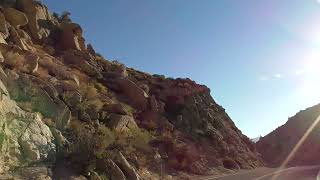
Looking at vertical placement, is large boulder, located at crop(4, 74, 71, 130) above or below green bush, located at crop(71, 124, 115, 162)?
above

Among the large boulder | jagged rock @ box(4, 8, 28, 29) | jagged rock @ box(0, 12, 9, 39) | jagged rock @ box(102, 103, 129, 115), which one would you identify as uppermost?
jagged rock @ box(4, 8, 28, 29)

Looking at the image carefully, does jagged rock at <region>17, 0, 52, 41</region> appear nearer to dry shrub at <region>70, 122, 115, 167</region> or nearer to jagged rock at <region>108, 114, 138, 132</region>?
jagged rock at <region>108, 114, 138, 132</region>

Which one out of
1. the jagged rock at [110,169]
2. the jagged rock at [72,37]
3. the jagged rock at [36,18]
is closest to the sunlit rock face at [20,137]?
the jagged rock at [110,169]

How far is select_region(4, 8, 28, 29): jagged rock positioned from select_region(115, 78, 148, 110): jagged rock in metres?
8.87

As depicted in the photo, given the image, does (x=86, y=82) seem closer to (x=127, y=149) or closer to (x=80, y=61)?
(x=80, y=61)

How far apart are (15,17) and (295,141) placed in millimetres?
77700

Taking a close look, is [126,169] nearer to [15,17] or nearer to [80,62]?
[15,17]

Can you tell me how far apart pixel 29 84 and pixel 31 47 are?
38.7 ft

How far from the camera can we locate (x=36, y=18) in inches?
1531

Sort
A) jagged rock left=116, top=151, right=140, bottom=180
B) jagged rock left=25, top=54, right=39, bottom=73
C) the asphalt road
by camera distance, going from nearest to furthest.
Result: 1. jagged rock left=116, top=151, right=140, bottom=180
2. jagged rock left=25, top=54, right=39, bottom=73
3. the asphalt road

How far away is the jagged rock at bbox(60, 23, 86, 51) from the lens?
41250 millimetres

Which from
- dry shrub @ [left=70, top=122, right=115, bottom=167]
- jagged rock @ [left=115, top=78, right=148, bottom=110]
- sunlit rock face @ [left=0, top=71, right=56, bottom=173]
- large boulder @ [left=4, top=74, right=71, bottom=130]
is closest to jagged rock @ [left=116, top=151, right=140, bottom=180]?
dry shrub @ [left=70, top=122, right=115, bottom=167]

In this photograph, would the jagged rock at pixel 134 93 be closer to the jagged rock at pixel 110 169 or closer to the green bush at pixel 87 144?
the green bush at pixel 87 144

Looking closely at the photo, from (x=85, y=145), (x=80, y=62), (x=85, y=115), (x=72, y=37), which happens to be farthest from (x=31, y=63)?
(x=72, y=37)
